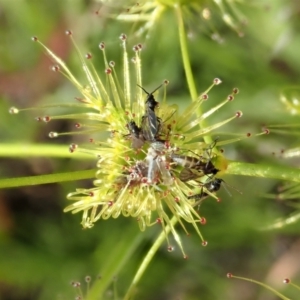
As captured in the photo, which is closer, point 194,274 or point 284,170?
point 284,170

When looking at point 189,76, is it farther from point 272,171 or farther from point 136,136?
point 272,171

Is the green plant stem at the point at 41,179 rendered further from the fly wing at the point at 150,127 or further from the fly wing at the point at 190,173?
the fly wing at the point at 190,173

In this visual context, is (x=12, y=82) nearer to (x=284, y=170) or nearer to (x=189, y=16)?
(x=189, y=16)

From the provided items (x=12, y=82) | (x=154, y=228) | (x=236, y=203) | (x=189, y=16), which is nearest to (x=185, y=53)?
(x=189, y=16)

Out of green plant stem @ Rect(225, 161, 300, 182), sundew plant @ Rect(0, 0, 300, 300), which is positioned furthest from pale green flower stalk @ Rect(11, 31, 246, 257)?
sundew plant @ Rect(0, 0, 300, 300)

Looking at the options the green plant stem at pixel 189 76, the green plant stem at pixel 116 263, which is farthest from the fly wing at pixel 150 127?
the green plant stem at pixel 116 263
